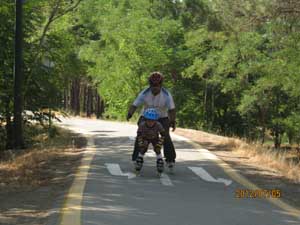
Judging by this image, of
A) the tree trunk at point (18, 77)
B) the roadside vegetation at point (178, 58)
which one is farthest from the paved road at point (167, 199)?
the roadside vegetation at point (178, 58)

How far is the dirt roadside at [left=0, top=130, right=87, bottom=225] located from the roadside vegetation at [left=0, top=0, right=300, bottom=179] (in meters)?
3.91

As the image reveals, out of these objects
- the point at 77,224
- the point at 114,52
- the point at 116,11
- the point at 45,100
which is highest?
the point at 116,11

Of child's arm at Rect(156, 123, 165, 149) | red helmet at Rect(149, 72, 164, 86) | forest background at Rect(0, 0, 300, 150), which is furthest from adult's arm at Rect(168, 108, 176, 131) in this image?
forest background at Rect(0, 0, 300, 150)

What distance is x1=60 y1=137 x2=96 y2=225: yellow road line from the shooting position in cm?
705

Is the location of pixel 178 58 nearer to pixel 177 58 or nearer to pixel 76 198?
pixel 177 58

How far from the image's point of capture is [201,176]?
441 inches

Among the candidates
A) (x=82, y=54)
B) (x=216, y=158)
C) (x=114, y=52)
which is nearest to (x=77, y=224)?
(x=216, y=158)

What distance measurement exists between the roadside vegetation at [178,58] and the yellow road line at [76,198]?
5.82 meters

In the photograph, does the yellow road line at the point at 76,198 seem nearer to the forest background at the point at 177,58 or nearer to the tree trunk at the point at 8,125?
the forest background at the point at 177,58

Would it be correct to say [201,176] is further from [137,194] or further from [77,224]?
[77,224]

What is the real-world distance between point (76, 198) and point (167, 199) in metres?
1.33

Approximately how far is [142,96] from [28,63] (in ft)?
27.1

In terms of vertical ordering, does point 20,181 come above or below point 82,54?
below

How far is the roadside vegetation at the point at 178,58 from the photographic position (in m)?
19.2
